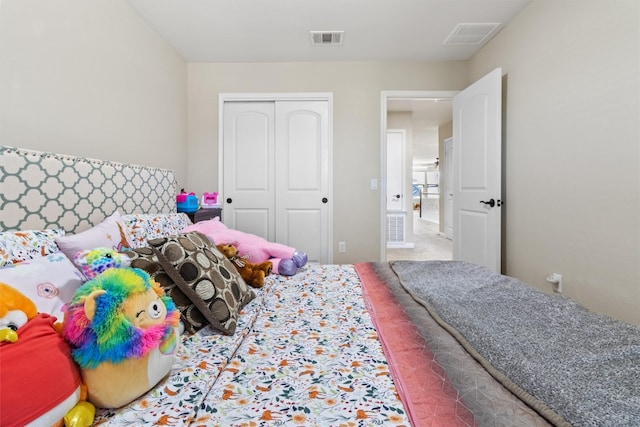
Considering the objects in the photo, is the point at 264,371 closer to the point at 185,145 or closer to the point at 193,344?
the point at 193,344

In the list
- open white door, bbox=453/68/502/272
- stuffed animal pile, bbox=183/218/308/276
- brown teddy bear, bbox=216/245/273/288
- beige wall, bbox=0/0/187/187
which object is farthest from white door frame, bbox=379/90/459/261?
beige wall, bbox=0/0/187/187

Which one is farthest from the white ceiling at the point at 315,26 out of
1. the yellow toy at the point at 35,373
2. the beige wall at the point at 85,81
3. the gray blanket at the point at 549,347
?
the yellow toy at the point at 35,373

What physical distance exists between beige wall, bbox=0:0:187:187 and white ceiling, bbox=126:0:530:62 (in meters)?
0.33

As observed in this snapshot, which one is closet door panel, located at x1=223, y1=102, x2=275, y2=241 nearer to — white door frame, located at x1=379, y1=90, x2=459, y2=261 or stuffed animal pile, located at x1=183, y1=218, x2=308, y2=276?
white door frame, located at x1=379, y1=90, x2=459, y2=261

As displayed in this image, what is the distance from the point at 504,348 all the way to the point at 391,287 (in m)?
0.69

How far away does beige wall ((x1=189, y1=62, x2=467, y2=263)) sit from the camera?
351 centimetres

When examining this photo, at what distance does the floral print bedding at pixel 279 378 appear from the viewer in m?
0.67

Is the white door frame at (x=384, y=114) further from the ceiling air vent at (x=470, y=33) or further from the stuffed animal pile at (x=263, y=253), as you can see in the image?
the stuffed animal pile at (x=263, y=253)

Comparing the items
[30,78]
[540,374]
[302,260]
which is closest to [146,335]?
[540,374]

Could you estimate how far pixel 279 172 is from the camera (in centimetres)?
357

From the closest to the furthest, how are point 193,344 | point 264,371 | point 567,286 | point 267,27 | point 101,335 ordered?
A: 1. point 101,335
2. point 264,371
3. point 193,344
4. point 567,286
5. point 267,27

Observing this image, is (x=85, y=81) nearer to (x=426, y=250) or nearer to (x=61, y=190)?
(x=61, y=190)

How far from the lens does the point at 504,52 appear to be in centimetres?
285

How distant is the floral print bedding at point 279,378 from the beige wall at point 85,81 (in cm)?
155
